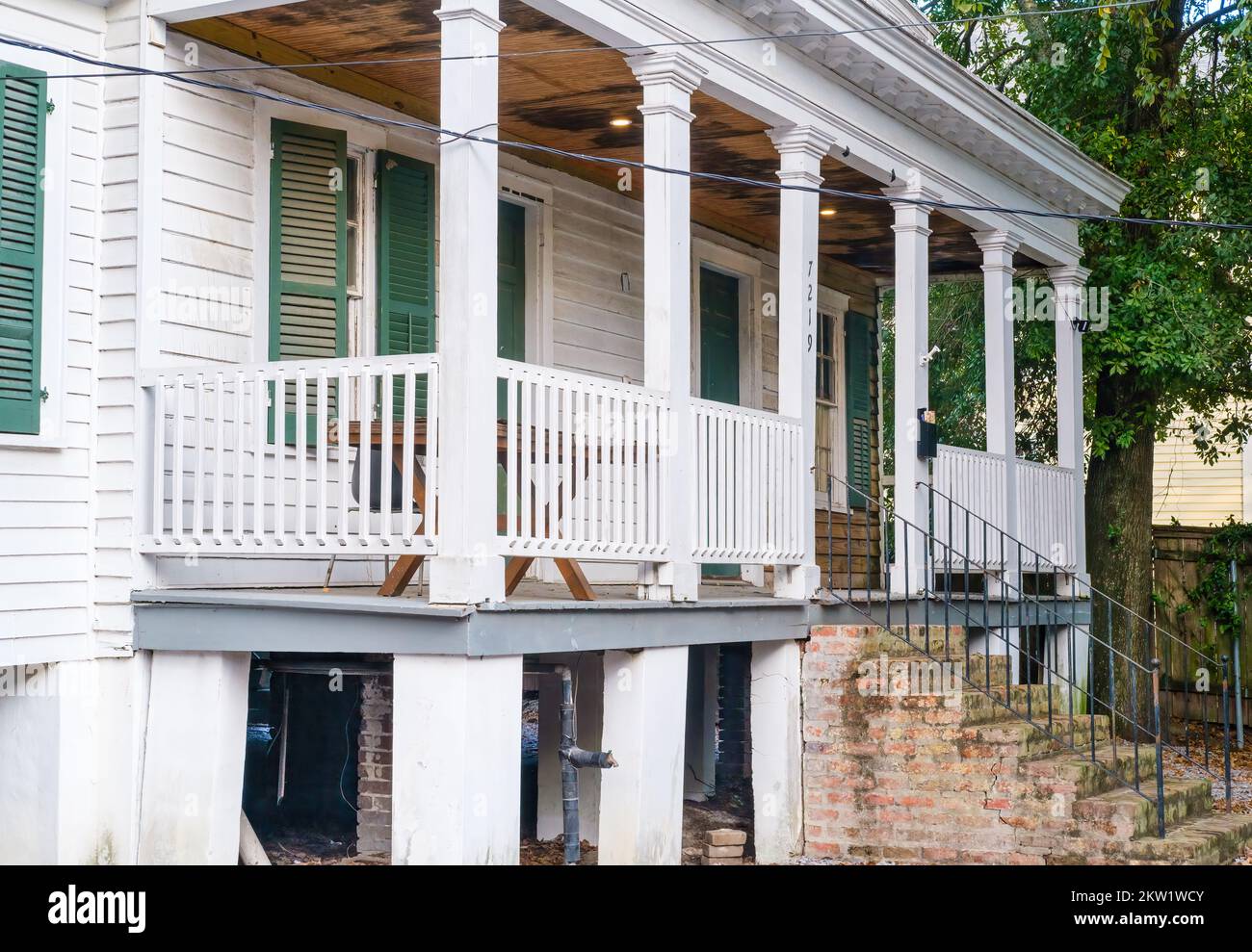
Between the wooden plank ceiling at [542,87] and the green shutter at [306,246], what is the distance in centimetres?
44

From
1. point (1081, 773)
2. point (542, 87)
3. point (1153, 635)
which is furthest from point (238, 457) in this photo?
point (1153, 635)

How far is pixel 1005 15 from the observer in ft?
46.7

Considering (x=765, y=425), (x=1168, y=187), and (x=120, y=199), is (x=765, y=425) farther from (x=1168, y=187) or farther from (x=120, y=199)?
(x=1168, y=187)

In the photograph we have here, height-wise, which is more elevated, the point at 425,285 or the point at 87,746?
the point at 425,285

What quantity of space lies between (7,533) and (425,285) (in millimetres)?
3050

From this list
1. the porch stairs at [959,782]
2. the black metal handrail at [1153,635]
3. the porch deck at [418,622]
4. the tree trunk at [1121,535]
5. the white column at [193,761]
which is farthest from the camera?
the tree trunk at [1121,535]

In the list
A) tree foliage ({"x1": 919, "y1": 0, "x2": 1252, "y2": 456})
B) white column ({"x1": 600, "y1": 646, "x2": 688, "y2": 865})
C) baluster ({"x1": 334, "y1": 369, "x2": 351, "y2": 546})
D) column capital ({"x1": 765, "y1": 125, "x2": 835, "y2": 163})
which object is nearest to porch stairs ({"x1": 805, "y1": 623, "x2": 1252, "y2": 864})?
white column ({"x1": 600, "y1": 646, "x2": 688, "y2": 865})

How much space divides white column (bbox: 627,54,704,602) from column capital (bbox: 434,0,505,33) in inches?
56.1

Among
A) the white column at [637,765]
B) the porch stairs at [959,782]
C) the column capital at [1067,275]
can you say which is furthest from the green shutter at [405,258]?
the column capital at [1067,275]

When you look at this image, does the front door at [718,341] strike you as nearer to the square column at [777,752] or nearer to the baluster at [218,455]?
the square column at [777,752]

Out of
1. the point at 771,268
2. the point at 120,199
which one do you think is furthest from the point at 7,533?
the point at 771,268

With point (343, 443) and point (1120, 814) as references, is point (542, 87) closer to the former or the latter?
point (343, 443)

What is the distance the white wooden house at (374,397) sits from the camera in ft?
22.6
